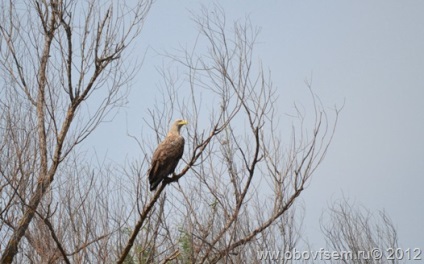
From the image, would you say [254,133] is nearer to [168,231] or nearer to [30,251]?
[168,231]

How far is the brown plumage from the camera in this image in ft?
18.1

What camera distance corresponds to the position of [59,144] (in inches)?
229

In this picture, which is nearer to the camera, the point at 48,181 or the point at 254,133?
the point at 254,133

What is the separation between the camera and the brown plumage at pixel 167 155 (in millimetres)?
5520

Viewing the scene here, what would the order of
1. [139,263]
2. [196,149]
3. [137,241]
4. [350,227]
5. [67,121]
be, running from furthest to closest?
[350,227] → [67,121] → [137,241] → [139,263] → [196,149]

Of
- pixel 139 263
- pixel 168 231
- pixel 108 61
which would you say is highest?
pixel 108 61

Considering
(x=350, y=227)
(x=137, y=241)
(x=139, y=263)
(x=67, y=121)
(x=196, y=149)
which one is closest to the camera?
(x=196, y=149)

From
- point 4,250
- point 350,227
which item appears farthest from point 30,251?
point 350,227

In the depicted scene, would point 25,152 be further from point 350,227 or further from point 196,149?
point 350,227

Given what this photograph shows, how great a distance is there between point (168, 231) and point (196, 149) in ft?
3.54

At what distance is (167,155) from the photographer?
18.7ft

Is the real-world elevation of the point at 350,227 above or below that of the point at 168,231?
above

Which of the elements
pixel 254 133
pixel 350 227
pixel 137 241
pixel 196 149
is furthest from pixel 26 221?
pixel 350 227

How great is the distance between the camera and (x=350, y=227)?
9258 mm
